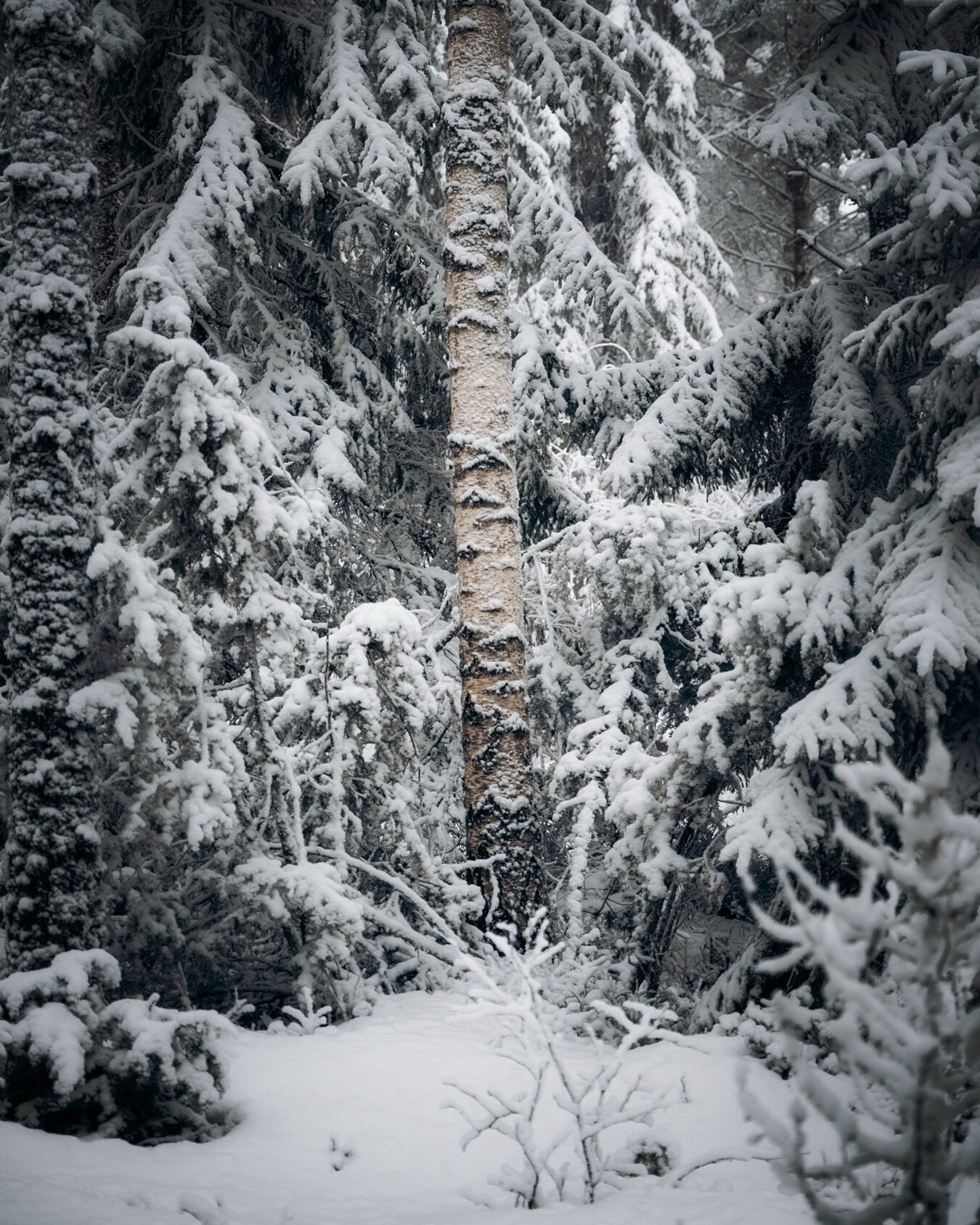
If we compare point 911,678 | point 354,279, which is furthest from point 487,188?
point 911,678

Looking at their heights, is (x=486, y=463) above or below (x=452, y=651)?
above

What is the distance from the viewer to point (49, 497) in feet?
14.9

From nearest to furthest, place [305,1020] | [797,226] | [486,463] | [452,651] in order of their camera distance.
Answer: [305,1020]
[486,463]
[452,651]
[797,226]

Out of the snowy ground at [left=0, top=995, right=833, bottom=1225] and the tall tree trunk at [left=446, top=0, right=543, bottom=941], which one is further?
the tall tree trunk at [left=446, top=0, right=543, bottom=941]

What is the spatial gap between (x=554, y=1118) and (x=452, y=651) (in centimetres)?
546

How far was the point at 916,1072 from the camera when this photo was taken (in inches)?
63.1

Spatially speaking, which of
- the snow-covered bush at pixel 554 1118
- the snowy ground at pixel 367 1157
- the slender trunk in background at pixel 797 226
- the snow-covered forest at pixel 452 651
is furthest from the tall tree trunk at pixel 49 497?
the slender trunk in background at pixel 797 226

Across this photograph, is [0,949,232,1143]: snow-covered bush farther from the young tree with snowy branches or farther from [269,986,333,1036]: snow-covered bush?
the young tree with snowy branches

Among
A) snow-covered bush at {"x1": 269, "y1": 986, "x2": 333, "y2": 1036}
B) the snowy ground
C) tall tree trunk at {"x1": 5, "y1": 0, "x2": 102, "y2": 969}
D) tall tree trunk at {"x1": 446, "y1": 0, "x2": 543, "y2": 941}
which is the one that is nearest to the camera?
the snowy ground

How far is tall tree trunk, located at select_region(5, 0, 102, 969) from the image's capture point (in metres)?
4.41

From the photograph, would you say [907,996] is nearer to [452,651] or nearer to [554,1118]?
[554,1118]

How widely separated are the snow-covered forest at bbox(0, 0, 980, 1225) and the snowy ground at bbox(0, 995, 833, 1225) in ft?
0.10

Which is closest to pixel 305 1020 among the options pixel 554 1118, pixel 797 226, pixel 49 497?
pixel 554 1118

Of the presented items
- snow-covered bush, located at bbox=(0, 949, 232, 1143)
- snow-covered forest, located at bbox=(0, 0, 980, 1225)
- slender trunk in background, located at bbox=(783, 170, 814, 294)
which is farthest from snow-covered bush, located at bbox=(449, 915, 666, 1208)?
slender trunk in background, located at bbox=(783, 170, 814, 294)
